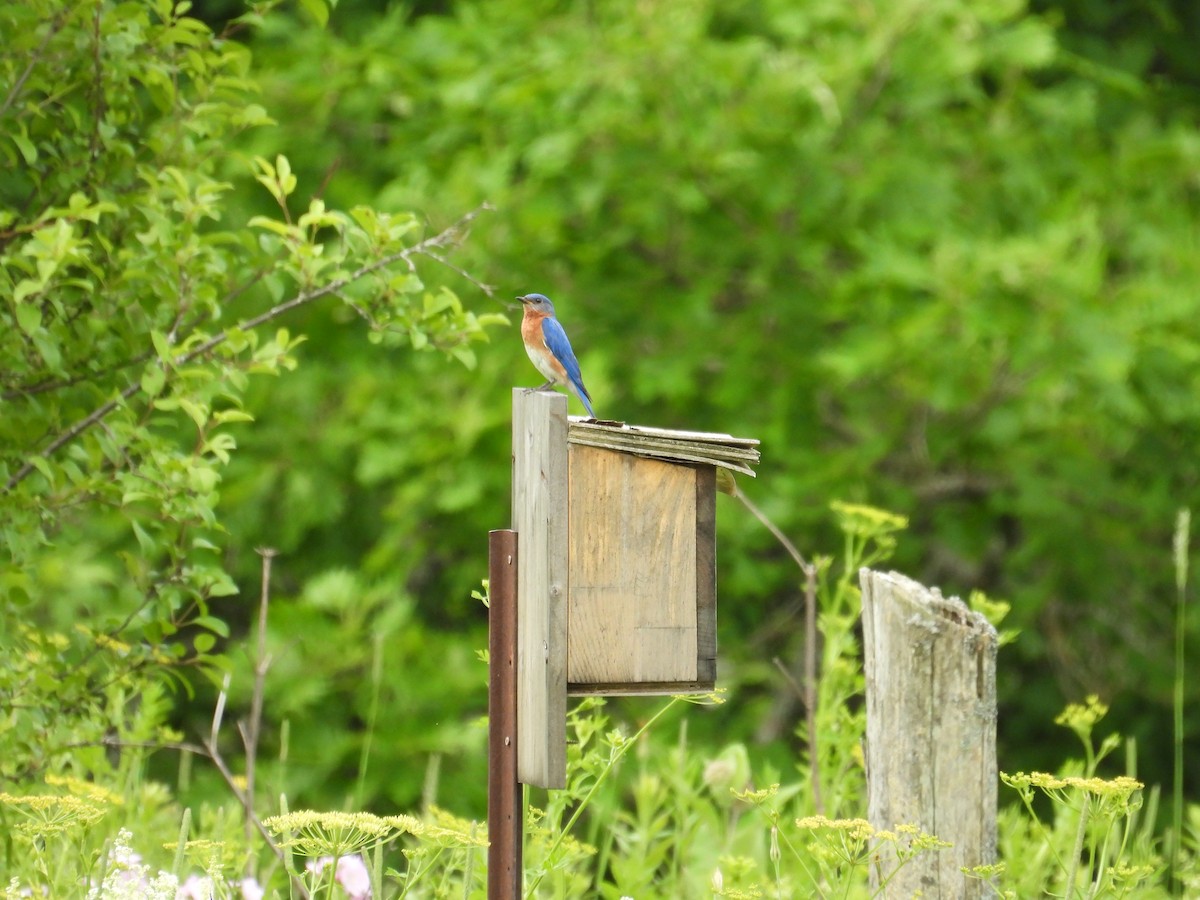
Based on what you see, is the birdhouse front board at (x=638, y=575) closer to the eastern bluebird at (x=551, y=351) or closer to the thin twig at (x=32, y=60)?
the eastern bluebird at (x=551, y=351)

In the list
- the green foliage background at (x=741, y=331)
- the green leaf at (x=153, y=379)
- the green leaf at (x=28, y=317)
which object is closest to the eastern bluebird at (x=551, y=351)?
the green leaf at (x=153, y=379)

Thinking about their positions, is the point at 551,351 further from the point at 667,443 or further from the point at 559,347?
the point at 667,443

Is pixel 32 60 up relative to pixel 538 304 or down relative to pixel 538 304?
up

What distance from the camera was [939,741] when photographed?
346 cm

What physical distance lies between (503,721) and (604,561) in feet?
1.23

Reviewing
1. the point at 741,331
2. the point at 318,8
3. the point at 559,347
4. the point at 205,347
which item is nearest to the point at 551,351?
the point at 559,347

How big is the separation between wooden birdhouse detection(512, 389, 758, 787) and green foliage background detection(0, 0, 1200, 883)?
3127 millimetres

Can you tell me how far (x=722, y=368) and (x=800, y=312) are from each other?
1.57 ft

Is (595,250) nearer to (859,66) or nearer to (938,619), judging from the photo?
(859,66)

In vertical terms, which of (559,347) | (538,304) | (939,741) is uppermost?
(538,304)

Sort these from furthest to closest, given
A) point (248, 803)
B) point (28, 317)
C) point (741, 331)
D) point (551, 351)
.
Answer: point (741, 331)
point (551, 351)
point (248, 803)
point (28, 317)

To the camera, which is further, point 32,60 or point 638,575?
point 32,60

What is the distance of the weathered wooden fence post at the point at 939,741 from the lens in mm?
3432

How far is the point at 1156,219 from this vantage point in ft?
24.5
